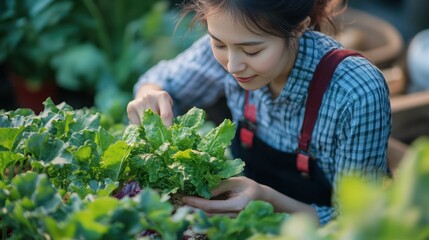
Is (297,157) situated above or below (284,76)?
below

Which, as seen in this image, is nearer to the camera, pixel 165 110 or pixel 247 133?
pixel 165 110

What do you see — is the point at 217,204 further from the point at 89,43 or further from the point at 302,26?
the point at 89,43

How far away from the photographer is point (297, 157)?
5.31 ft

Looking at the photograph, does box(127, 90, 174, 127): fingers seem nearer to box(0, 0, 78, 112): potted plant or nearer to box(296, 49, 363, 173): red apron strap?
box(296, 49, 363, 173): red apron strap

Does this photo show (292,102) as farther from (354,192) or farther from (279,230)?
(354,192)

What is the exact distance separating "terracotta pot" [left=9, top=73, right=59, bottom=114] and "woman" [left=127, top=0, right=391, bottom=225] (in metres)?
1.49

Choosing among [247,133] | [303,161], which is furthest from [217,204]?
[247,133]

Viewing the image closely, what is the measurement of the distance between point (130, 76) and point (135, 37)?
0.80 feet

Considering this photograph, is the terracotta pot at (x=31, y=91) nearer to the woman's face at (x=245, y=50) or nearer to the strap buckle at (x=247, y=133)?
the strap buckle at (x=247, y=133)

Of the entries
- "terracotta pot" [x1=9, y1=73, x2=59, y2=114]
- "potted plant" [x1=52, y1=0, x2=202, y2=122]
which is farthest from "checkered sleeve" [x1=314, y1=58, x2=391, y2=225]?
"terracotta pot" [x1=9, y1=73, x2=59, y2=114]

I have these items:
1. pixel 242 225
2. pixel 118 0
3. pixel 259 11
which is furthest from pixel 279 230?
pixel 118 0

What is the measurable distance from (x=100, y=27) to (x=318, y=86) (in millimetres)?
1785

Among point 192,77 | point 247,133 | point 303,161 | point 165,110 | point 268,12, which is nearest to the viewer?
point 268,12

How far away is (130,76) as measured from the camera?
3.00 metres
